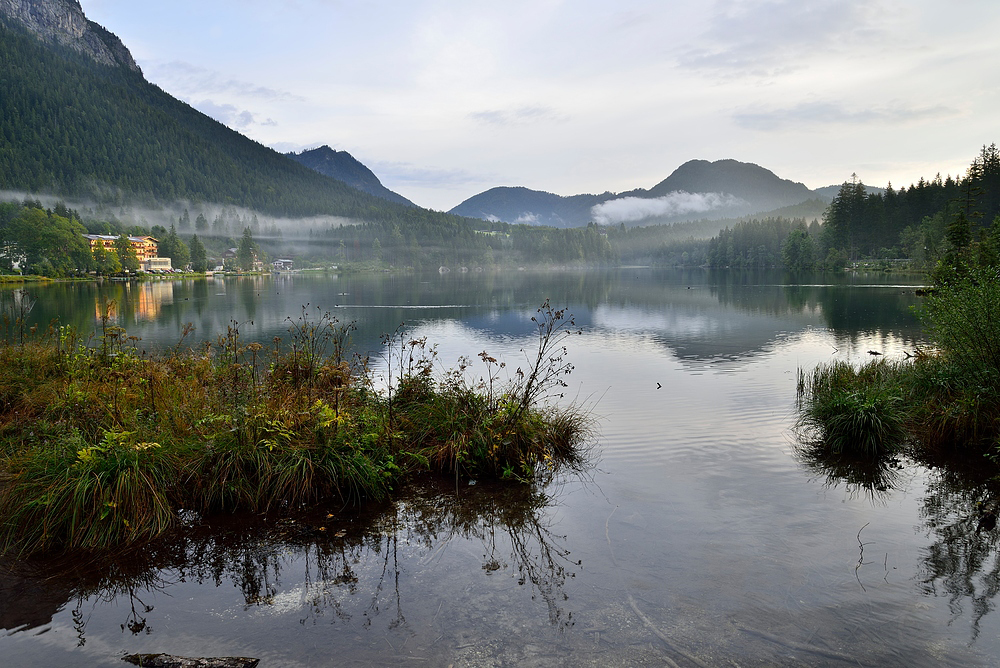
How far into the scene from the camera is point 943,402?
1125 centimetres

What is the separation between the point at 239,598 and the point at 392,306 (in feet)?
171

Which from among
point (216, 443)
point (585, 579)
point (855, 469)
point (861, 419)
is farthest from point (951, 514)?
point (216, 443)

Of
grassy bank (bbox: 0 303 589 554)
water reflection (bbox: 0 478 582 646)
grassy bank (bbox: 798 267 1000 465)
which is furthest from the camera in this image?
grassy bank (bbox: 798 267 1000 465)

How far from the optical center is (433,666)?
4.68 meters

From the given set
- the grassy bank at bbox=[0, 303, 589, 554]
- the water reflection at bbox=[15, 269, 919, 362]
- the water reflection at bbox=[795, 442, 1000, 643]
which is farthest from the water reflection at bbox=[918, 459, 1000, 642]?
the water reflection at bbox=[15, 269, 919, 362]

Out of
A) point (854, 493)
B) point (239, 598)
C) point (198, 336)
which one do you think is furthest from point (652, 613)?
point (198, 336)

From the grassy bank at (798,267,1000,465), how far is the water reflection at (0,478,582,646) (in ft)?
22.3

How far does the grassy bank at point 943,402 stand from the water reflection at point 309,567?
268 inches

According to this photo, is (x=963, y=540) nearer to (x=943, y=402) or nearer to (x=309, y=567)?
(x=943, y=402)

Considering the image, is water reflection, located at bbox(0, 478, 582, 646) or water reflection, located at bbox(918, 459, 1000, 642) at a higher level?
water reflection, located at bbox(0, 478, 582, 646)

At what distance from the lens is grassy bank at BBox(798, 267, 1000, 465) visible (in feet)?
34.8

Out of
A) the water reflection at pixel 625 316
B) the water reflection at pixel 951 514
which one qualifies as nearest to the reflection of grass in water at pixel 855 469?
the water reflection at pixel 951 514

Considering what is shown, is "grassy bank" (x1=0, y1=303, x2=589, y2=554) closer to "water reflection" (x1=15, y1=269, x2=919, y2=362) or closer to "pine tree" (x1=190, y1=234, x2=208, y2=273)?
"water reflection" (x1=15, y1=269, x2=919, y2=362)

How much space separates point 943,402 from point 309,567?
11702mm
